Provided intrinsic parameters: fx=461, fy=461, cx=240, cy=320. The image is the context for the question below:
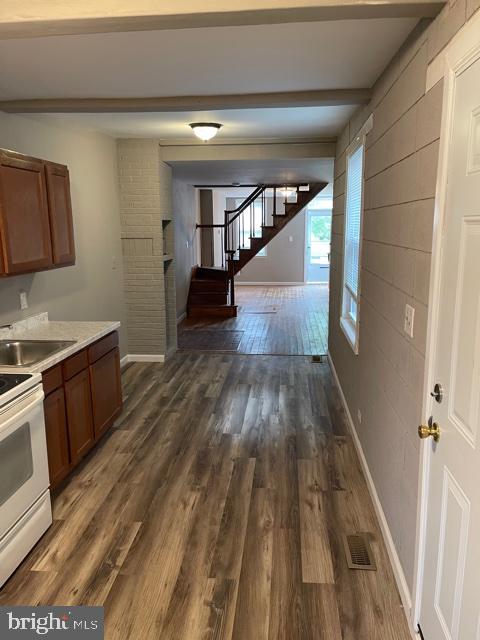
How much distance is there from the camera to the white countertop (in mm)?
3027

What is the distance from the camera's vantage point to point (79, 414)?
3072 mm

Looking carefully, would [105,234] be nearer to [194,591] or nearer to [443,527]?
[194,591]

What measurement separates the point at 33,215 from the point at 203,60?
56.6 inches

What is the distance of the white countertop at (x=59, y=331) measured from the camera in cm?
303

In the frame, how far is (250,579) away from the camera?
2.20 m

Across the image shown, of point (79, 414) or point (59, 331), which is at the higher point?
point (59, 331)

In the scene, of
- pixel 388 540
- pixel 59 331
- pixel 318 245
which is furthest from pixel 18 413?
pixel 318 245

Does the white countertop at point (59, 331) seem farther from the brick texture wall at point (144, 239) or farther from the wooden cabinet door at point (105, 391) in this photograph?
the brick texture wall at point (144, 239)

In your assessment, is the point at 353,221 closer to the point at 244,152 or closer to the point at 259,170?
the point at 244,152

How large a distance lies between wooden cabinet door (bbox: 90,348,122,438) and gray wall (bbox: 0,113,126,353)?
2.34 feet

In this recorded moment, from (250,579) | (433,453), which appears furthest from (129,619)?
(433,453)

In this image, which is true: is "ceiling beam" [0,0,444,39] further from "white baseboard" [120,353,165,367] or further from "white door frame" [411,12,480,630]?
"white baseboard" [120,353,165,367]

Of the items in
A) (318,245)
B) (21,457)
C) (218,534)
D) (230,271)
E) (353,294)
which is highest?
(318,245)

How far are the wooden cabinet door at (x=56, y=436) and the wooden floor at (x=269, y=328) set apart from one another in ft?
11.5
